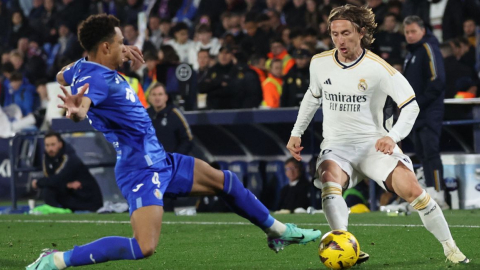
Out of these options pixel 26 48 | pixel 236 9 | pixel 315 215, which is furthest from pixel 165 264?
pixel 26 48

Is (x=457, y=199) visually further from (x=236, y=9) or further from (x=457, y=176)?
(x=236, y=9)

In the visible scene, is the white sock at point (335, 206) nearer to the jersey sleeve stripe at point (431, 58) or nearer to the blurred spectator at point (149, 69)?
the jersey sleeve stripe at point (431, 58)

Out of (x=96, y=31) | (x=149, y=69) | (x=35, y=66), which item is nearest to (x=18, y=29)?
(x=35, y=66)

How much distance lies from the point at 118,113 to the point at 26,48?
15.5 meters

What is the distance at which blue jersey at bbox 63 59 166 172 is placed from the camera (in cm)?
610

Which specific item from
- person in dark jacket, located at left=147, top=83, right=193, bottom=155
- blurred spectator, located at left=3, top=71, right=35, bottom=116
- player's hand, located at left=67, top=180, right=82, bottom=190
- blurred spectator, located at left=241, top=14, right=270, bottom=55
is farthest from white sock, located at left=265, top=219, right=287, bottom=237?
blurred spectator, located at left=3, top=71, right=35, bottom=116

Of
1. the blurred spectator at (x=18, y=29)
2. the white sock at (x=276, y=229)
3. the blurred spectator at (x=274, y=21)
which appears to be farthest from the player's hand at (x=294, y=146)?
the blurred spectator at (x=18, y=29)

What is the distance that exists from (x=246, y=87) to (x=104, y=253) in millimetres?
8010

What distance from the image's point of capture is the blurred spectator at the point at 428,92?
38.2 feet

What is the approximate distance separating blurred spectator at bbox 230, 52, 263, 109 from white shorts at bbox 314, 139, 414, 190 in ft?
21.9

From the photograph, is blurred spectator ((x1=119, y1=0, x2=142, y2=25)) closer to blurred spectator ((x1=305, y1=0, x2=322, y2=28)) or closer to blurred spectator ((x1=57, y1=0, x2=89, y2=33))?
blurred spectator ((x1=57, y1=0, x2=89, y2=33))

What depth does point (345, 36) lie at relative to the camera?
7.00 m

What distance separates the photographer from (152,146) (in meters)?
6.33

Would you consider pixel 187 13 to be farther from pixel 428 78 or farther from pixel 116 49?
pixel 116 49
